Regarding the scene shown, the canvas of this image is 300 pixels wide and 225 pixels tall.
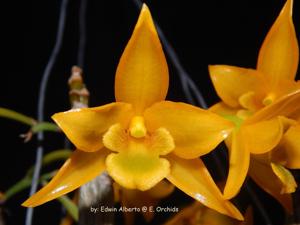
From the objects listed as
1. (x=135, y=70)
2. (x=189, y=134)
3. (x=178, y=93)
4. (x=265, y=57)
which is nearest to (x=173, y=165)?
(x=189, y=134)

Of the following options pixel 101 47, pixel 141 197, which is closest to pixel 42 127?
pixel 141 197

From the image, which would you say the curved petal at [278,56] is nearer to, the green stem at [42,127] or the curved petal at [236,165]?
the curved petal at [236,165]

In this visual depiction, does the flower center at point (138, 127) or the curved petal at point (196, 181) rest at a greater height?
the flower center at point (138, 127)

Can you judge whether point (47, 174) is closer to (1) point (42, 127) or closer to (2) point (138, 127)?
(1) point (42, 127)

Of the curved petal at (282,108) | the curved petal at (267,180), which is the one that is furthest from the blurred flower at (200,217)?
the curved petal at (282,108)

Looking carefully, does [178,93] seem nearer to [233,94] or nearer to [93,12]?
[93,12]

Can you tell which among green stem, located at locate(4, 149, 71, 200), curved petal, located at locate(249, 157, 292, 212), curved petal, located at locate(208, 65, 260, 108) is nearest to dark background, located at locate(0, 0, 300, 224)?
green stem, located at locate(4, 149, 71, 200)
